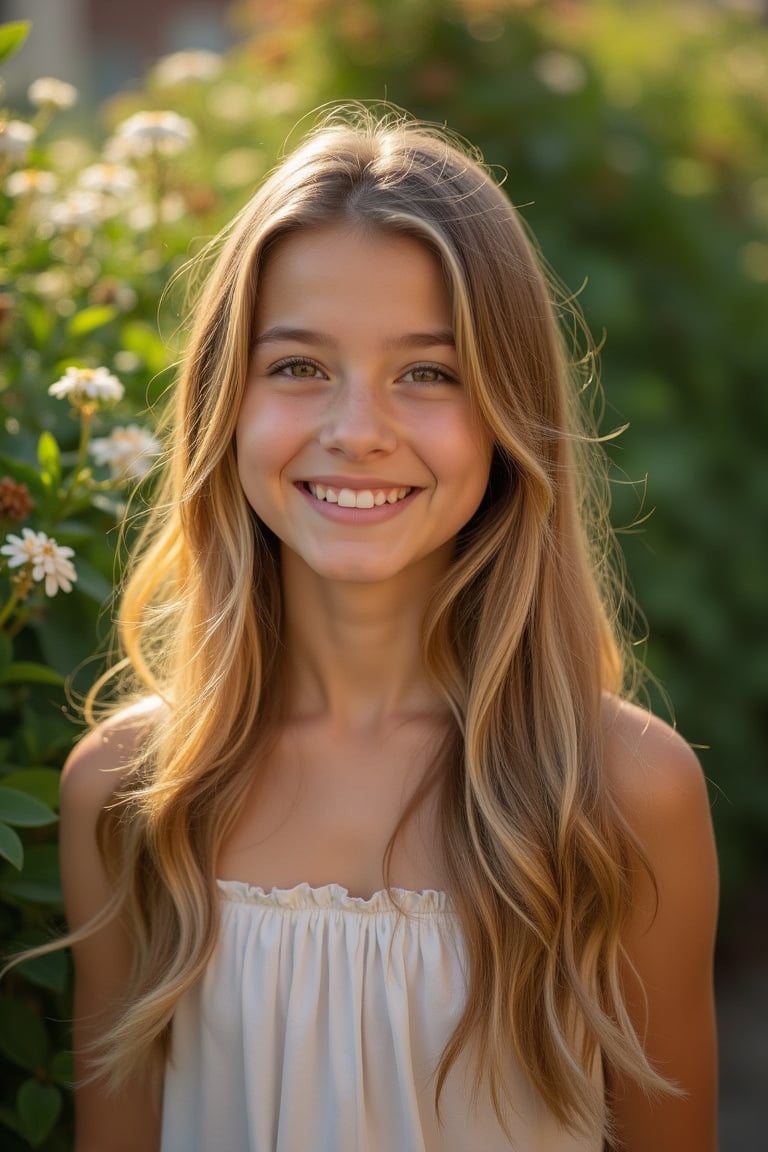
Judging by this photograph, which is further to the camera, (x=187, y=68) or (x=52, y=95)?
(x=187, y=68)

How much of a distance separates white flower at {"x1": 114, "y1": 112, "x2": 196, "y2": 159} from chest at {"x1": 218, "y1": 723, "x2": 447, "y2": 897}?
117cm

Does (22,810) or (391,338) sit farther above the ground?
(391,338)

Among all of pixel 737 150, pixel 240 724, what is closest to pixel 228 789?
pixel 240 724

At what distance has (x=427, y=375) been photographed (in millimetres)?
1810

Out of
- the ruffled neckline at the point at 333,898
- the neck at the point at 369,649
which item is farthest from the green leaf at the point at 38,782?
the neck at the point at 369,649

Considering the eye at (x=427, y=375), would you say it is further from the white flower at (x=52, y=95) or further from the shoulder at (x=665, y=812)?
the white flower at (x=52, y=95)

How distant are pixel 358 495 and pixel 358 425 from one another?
102 millimetres

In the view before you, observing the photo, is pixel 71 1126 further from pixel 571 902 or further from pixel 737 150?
pixel 737 150

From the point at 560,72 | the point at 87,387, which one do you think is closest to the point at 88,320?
the point at 87,387

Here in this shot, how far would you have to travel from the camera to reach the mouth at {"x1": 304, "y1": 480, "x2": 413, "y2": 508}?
1800mm

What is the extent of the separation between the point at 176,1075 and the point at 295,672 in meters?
0.59

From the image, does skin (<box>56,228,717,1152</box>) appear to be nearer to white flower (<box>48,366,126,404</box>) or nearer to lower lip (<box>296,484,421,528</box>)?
lower lip (<box>296,484,421,528</box>)

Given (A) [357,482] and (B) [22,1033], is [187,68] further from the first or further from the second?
(B) [22,1033]

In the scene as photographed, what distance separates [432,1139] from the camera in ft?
6.00
